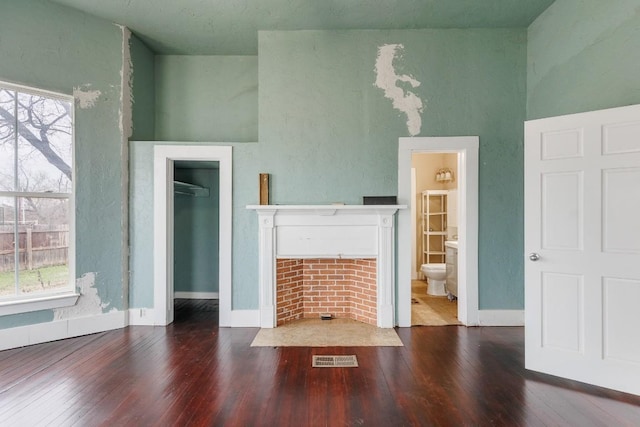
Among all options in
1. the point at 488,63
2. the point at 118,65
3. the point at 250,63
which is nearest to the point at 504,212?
the point at 488,63

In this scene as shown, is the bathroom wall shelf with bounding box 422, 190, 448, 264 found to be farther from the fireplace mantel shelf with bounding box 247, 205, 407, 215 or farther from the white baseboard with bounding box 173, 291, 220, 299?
the white baseboard with bounding box 173, 291, 220, 299

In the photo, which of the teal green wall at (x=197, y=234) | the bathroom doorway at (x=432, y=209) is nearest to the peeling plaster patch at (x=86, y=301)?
the teal green wall at (x=197, y=234)

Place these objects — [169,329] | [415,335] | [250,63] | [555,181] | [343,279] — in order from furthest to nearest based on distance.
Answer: [250,63], [343,279], [169,329], [415,335], [555,181]

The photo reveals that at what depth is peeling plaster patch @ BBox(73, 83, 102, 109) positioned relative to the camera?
3.31 meters

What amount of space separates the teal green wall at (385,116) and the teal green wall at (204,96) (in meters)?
0.71

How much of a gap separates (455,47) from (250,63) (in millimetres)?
2601

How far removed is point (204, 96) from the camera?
4141 mm

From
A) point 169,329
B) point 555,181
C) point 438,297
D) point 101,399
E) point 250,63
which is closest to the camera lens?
point 101,399

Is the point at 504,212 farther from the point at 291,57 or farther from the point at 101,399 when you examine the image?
the point at 101,399

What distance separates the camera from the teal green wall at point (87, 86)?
3006 millimetres

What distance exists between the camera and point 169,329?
11.3 feet

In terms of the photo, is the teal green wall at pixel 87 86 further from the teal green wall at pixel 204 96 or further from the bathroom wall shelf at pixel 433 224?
the bathroom wall shelf at pixel 433 224

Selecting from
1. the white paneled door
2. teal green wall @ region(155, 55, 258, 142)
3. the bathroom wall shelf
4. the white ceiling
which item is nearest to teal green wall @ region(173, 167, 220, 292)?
teal green wall @ region(155, 55, 258, 142)

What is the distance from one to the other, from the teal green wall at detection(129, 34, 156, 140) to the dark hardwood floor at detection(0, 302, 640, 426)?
2.51m
